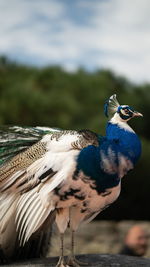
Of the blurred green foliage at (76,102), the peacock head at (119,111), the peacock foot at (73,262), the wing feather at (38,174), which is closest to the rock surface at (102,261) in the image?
the peacock foot at (73,262)

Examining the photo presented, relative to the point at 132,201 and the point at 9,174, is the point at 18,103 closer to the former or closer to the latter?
the point at 132,201

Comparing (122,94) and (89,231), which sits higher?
(122,94)

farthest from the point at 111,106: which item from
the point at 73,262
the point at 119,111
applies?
the point at 73,262

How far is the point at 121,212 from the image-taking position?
33.7 feet

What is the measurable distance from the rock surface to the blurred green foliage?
5843 millimetres

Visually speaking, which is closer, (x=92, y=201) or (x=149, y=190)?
(x=92, y=201)

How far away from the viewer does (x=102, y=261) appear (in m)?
4.22

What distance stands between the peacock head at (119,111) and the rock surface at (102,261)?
1035 mm

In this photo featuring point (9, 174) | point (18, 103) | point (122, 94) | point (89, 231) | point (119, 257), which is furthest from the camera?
point (122, 94)

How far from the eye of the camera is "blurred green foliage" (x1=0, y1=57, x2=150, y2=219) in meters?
10.3

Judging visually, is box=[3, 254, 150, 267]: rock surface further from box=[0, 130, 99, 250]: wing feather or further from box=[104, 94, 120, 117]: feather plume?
box=[104, 94, 120, 117]: feather plume

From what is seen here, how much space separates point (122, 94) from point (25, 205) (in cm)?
1321

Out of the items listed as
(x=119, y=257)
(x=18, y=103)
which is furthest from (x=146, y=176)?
(x=119, y=257)

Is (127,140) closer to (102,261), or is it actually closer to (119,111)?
(119,111)
